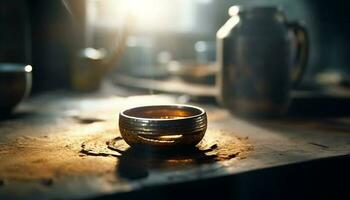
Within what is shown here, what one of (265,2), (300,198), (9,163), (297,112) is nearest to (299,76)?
(297,112)

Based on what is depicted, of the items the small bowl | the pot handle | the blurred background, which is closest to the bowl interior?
the small bowl

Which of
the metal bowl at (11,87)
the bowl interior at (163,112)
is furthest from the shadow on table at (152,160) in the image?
the metal bowl at (11,87)

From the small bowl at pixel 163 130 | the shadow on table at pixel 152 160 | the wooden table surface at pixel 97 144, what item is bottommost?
the wooden table surface at pixel 97 144

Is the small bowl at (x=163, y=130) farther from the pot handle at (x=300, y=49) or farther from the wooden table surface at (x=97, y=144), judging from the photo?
the pot handle at (x=300, y=49)

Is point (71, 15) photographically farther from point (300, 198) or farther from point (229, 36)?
point (300, 198)

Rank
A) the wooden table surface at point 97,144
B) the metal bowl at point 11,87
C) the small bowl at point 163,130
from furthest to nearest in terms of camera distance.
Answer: the metal bowl at point 11,87 < the small bowl at point 163,130 < the wooden table surface at point 97,144

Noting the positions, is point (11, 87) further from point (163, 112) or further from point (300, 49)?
point (300, 49)

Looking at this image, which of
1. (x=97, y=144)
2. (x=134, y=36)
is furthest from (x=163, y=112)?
(x=134, y=36)
